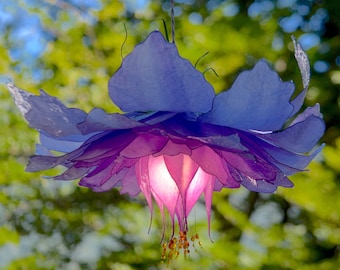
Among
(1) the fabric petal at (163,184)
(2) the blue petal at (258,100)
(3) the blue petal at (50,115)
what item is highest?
(3) the blue petal at (50,115)

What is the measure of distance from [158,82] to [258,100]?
0.19 feet

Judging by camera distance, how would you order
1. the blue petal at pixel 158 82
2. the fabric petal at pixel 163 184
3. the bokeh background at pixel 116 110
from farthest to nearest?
the bokeh background at pixel 116 110
the fabric petal at pixel 163 184
the blue petal at pixel 158 82

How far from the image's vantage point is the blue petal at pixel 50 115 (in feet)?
1.18

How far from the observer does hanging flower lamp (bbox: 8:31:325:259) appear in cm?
36

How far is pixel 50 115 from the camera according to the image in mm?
362

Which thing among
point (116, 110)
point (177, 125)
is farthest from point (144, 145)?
point (116, 110)

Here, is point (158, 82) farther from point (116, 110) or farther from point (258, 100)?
point (116, 110)

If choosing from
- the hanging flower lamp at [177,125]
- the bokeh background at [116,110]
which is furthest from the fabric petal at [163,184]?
the bokeh background at [116,110]

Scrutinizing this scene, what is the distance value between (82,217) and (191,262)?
41 cm

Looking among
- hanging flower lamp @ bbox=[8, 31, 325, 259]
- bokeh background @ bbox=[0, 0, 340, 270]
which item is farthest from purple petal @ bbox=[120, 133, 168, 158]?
bokeh background @ bbox=[0, 0, 340, 270]

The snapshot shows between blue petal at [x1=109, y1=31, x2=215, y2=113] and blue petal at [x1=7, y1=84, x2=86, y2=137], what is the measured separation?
0.09ft

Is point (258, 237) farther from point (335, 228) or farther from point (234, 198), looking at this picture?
point (234, 198)

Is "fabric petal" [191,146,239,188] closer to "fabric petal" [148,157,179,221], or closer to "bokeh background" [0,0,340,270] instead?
"fabric petal" [148,157,179,221]

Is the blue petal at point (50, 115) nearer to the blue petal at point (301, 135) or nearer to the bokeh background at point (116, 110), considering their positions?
the blue petal at point (301, 135)
